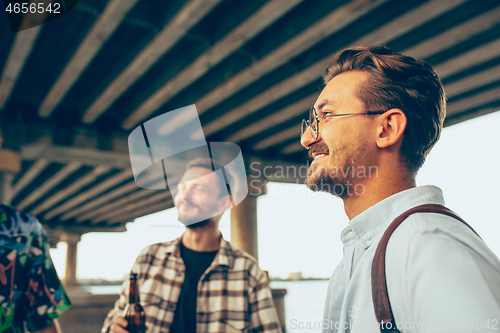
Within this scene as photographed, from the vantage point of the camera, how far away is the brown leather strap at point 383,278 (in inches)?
38.3

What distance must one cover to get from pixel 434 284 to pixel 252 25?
374 cm

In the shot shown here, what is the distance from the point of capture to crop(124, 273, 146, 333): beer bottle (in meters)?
2.52

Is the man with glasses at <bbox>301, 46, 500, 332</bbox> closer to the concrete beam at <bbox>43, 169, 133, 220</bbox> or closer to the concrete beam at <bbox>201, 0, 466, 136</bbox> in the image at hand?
the concrete beam at <bbox>201, 0, 466, 136</bbox>

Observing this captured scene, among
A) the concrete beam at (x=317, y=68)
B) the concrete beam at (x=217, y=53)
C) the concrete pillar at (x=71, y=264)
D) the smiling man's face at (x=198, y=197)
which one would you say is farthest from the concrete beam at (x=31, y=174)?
the concrete pillar at (x=71, y=264)

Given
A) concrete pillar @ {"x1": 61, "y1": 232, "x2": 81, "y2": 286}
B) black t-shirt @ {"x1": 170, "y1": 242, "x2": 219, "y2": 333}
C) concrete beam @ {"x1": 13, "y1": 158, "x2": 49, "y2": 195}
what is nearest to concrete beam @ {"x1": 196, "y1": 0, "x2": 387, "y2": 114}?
black t-shirt @ {"x1": 170, "y1": 242, "x2": 219, "y2": 333}

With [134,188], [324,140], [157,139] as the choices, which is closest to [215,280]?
[324,140]

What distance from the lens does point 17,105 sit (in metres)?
6.68

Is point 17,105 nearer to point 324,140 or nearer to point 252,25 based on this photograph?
point 252,25

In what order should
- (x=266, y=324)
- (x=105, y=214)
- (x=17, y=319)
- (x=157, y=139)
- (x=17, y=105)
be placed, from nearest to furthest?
(x=17, y=319) < (x=266, y=324) < (x=17, y=105) < (x=157, y=139) < (x=105, y=214)

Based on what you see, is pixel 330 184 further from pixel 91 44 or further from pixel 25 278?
pixel 91 44

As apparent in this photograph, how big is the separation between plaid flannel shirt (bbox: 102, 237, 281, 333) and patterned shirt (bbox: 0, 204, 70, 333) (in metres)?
0.88

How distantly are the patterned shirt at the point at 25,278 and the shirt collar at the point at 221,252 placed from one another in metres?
1.25

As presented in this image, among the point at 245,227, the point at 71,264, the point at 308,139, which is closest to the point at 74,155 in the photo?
the point at 245,227

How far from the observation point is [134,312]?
261cm
